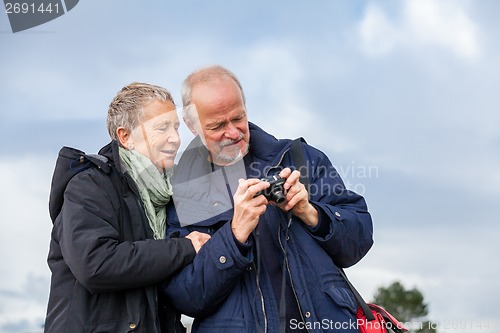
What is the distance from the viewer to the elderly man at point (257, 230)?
154 inches

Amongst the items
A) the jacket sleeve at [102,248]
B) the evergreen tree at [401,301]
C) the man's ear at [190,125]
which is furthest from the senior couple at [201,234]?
the evergreen tree at [401,301]

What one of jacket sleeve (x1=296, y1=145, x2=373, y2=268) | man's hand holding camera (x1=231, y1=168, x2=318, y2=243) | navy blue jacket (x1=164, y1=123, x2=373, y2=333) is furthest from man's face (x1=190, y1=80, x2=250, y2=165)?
man's hand holding camera (x1=231, y1=168, x2=318, y2=243)

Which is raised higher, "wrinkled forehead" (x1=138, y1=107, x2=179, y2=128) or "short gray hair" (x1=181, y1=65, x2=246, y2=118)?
"short gray hair" (x1=181, y1=65, x2=246, y2=118)

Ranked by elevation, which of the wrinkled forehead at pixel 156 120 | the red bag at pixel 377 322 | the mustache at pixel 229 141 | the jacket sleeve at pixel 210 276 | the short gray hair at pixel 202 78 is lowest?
the red bag at pixel 377 322

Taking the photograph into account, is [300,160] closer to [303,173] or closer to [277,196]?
[303,173]

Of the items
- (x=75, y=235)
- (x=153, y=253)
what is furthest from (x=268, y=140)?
(x=75, y=235)

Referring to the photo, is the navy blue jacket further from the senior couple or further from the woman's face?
the woman's face

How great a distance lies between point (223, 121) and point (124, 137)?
65 cm

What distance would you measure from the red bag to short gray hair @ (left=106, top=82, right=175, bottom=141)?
1784 mm

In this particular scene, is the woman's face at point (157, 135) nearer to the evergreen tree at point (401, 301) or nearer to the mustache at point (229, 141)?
the mustache at point (229, 141)

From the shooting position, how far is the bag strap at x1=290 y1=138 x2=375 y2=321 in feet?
13.4

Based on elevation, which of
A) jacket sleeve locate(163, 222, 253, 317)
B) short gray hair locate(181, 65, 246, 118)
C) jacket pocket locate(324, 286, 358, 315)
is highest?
short gray hair locate(181, 65, 246, 118)

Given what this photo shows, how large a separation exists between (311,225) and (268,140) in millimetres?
684

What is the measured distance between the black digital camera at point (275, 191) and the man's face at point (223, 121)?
2.17ft
